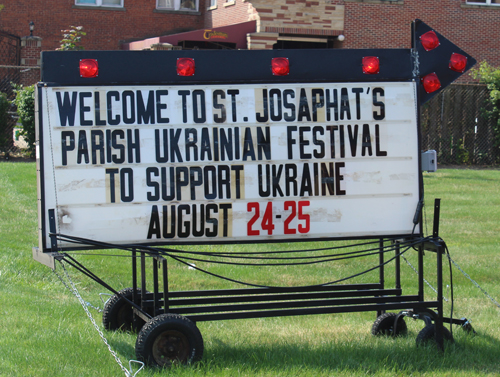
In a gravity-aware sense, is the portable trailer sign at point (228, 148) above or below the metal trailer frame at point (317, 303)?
above

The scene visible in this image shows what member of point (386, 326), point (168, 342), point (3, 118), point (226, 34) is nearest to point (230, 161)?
point (168, 342)

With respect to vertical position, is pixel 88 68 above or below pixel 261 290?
above

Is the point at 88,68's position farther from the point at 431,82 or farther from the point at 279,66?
the point at 431,82

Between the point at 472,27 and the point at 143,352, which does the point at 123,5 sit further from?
the point at 143,352

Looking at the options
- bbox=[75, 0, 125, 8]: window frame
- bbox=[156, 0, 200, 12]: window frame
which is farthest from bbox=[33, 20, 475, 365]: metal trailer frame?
bbox=[156, 0, 200, 12]: window frame

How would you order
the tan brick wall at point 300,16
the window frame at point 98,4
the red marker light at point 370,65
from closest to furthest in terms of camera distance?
1. the red marker light at point 370,65
2. the tan brick wall at point 300,16
3. the window frame at point 98,4

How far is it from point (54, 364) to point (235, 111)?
2234 millimetres

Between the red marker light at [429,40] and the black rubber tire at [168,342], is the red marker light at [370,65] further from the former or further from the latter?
the black rubber tire at [168,342]

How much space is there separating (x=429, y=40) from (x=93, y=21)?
22.7m

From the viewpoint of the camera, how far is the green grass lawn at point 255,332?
4.53 m

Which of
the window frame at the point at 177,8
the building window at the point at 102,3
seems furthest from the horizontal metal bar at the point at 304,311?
the window frame at the point at 177,8

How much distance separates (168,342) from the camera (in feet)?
14.8

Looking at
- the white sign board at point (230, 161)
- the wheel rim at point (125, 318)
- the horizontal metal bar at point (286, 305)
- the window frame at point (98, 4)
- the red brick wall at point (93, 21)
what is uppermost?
the window frame at point (98, 4)

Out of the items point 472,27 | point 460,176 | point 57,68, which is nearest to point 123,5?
point 472,27
